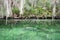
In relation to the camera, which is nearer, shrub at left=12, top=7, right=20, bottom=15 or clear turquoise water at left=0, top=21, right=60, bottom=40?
clear turquoise water at left=0, top=21, right=60, bottom=40

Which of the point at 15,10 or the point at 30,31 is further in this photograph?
the point at 15,10

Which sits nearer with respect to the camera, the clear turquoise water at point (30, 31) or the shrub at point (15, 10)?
the clear turquoise water at point (30, 31)

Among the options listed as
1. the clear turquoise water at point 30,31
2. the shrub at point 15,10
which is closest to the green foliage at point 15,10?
the shrub at point 15,10

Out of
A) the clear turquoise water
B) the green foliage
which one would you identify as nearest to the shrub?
the green foliage

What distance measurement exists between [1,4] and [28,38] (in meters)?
2.54

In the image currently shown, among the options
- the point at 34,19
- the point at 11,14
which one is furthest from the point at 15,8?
the point at 34,19

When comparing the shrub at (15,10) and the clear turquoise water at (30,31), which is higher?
the shrub at (15,10)

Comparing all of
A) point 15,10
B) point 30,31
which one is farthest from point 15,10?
point 30,31

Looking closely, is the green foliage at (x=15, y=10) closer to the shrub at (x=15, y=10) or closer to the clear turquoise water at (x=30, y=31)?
the shrub at (x=15, y=10)

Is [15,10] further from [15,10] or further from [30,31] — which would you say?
[30,31]

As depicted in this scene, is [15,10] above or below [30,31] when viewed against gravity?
above

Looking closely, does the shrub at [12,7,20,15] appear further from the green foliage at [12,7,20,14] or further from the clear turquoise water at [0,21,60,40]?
the clear turquoise water at [0,21,60,40]

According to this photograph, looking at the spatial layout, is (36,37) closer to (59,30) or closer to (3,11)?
(59,30)

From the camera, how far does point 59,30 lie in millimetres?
5750
